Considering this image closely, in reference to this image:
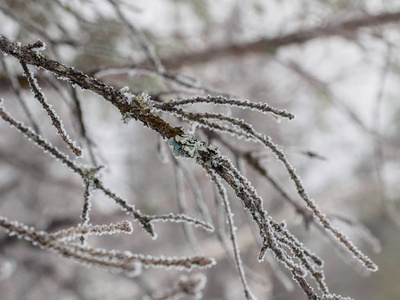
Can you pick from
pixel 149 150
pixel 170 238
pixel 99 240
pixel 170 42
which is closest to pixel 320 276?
pixel 170 42

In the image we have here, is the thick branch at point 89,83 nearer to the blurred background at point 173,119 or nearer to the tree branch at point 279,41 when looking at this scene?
the blurred background at point 173,119

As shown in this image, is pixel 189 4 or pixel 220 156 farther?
pixel 189 4

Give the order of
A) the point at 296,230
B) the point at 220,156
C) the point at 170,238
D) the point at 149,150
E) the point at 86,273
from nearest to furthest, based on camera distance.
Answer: the point at 220,156 → the point at 86,273 → the point at 170,238 → the point at 149,150 → the point at 296,230

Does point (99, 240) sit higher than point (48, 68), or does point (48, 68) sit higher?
point (99, 240)

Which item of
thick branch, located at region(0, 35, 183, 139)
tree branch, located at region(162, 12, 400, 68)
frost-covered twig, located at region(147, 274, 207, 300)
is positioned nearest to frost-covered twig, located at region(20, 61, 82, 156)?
thick branch, located at region(0, 35, 183, 139)

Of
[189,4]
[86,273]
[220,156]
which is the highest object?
[189,4]

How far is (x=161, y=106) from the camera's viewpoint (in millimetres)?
627

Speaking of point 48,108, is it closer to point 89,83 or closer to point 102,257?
point 89,83

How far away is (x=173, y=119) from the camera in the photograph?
4.31 metres

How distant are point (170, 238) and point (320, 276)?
24.4 feet

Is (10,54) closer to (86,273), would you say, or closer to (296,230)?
(86,273)

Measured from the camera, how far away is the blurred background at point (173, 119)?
1313 mm

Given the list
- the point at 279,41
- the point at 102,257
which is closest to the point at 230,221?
the point at 102,257

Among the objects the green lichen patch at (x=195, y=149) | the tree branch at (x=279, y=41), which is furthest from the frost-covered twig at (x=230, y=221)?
the tree branch at (x=279, y=41)
